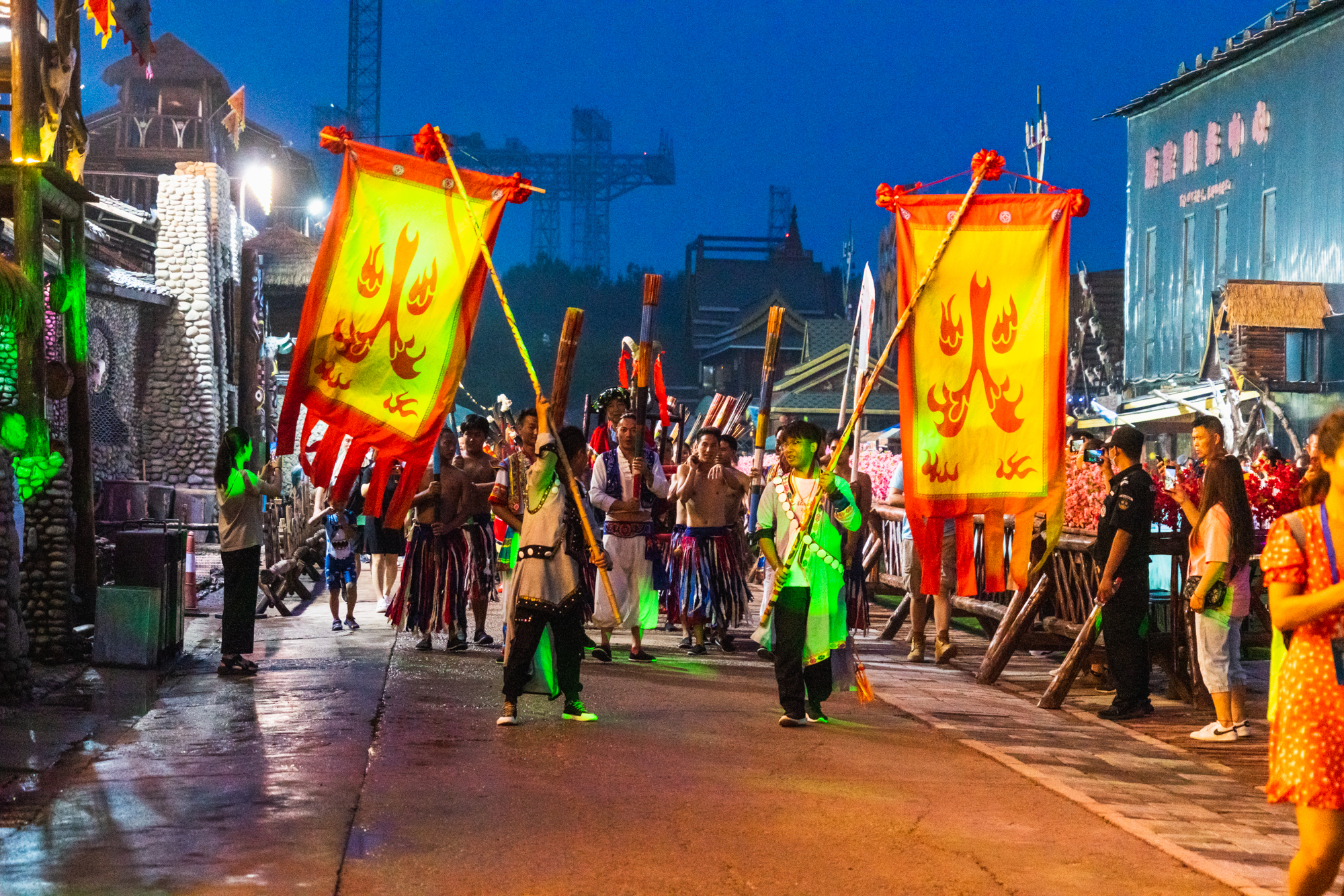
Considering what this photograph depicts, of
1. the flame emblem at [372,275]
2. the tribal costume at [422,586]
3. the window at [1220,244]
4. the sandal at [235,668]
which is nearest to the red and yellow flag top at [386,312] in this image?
the flame emblem at [372,275]

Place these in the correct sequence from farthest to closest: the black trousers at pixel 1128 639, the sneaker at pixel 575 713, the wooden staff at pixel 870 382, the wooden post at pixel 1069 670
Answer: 1. the wooden post at pixel 1069 670
2. the black trousers at pixel 1128 639
3. the sneaker at pixel 575 713
4. the wooden staff at pixel 870 382

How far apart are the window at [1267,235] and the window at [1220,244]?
5.89 feet

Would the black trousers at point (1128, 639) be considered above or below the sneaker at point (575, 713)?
above

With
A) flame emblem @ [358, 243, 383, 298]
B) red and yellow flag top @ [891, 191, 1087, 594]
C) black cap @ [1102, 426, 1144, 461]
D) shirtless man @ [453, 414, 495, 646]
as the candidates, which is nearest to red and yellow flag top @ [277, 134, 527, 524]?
flame emblem @ [358, 243, 383, 298]

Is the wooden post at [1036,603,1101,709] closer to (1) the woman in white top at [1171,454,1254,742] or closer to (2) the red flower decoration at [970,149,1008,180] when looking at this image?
(1) the woman in white top at [1171,454,1254,742]

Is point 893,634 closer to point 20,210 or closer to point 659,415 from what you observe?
point 659,415

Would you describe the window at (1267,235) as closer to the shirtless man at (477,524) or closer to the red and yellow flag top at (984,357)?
the shirtless man at (477,524)

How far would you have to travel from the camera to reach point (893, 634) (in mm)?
13859

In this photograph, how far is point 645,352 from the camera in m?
12.1

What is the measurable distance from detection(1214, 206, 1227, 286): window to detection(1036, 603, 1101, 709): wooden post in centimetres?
2878

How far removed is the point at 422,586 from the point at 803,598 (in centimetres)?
452

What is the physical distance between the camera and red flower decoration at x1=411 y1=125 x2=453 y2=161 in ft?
27.6

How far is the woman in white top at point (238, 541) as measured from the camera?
10219 millimetres

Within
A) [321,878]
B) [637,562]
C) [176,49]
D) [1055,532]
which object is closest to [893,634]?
[637,562]
